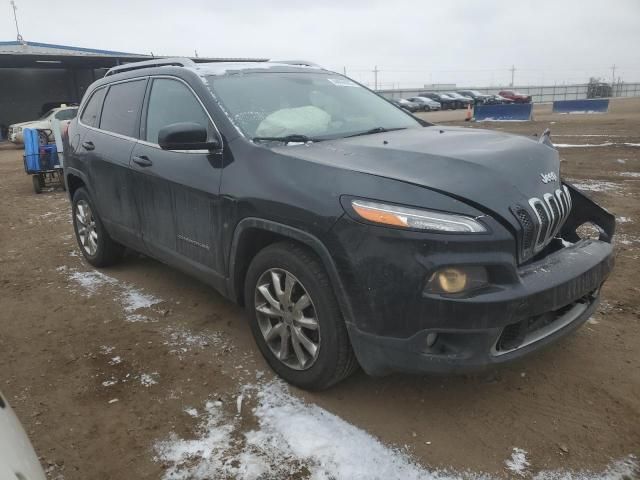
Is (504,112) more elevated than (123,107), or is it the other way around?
(123,107)

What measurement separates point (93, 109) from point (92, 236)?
123 cm

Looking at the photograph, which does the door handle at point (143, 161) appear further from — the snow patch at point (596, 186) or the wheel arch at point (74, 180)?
the snow patch at point (596, 186)

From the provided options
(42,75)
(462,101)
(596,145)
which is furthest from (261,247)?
(462,101)

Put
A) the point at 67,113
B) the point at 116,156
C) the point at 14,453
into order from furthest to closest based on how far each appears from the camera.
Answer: the point at 67,113
the point at 116,156
the point at 14,453

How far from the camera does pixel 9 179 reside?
12.2 meters

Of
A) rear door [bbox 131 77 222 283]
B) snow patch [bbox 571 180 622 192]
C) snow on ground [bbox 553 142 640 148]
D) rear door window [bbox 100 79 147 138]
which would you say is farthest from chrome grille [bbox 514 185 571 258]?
snow on ground [bbox 553 142 640 148]

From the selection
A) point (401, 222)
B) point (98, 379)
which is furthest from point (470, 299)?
point (98, 379)

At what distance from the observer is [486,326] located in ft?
7.28

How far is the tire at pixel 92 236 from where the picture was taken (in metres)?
4.85

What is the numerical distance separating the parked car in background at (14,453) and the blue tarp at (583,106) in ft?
109

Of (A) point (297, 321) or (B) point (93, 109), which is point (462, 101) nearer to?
(B) point (93, 109)

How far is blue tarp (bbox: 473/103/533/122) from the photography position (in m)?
23.4

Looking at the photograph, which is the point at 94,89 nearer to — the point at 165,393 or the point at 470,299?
the point at 165,393

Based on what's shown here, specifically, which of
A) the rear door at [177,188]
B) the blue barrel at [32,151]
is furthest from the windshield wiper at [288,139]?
the blue barrel at [32,151]
